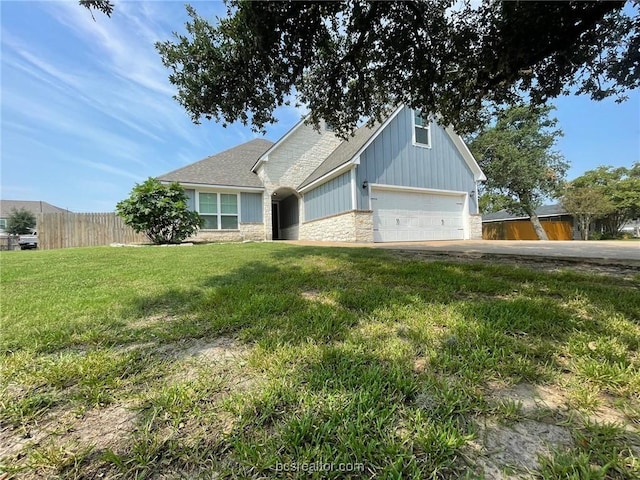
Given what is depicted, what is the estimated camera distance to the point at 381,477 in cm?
86

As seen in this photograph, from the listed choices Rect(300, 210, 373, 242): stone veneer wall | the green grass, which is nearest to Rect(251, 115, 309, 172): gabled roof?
Rect(300, 210, 373, 242): stone veneer wall

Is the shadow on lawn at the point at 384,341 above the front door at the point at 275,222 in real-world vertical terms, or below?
below

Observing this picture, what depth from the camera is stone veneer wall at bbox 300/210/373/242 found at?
10.1 metres

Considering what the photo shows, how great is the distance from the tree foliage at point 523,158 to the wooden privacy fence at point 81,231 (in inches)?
790

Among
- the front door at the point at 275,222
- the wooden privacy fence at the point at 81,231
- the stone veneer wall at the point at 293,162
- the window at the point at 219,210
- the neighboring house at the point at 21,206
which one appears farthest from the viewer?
the neighboring house at the point at 21,206

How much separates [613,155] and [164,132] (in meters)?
29.4

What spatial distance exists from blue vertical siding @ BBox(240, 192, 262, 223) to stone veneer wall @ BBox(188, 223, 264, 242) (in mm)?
256

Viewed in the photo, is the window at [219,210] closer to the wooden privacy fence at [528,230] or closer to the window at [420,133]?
the window at [420,133]

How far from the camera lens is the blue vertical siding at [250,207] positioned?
44.4 ft

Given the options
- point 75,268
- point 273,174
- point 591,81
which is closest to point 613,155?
point 591,81

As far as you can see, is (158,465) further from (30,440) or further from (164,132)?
(164,132)

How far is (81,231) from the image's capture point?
38.3 ft

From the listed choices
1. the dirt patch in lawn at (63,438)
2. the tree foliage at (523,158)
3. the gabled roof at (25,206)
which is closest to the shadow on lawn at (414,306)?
the dirt patch in lawn at (63,438)

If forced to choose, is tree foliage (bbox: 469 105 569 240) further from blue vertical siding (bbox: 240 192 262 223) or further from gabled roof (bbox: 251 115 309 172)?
blue vertical siding (bbox: 240 192 262 223)
